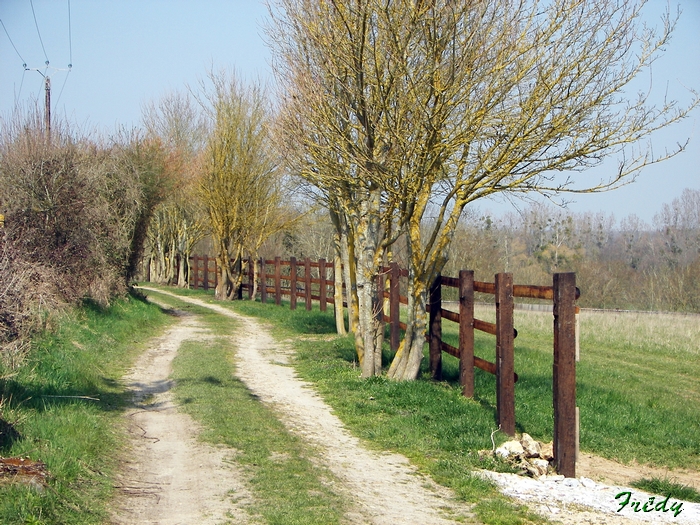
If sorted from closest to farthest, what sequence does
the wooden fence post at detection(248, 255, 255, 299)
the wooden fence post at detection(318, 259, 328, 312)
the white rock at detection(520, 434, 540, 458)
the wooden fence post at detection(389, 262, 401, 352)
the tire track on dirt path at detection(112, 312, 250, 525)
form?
the tire track on dirt path at detection(112, 312, 250, 525) < the white rock at detection(520, 434, 540, 458) < the wooden fence post at detection(389, 262, 401, 352) < the wooden fence post at detection(318, 259, 328, 312) < the wooden fence post at detection(248, 255, 255, 299)

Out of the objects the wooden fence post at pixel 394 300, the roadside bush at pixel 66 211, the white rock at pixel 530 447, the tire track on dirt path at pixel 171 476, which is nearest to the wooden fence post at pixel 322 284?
the roadside bush at pixel 66 211

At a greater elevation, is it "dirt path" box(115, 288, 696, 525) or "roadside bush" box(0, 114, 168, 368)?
"roadside bush" box(0, 114, 168, 368)

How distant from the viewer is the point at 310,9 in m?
A: 10.5

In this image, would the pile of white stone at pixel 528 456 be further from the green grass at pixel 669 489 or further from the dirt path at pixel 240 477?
the green grass at pixel 669 489

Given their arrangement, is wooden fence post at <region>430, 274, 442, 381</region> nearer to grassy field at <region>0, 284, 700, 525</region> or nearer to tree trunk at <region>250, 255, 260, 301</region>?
grassy field at <region>0, 284, 700, 525</region>

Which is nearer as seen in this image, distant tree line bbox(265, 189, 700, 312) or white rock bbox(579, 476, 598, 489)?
white rock bbox(579, 476, 598, 489)

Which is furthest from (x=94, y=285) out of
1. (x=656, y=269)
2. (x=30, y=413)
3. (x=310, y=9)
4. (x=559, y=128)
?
(x=656, y=269)

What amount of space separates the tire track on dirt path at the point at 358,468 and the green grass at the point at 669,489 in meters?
1.91

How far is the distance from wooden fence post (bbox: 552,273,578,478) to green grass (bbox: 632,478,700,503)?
0.62m

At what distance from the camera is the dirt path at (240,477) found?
16.1 feet

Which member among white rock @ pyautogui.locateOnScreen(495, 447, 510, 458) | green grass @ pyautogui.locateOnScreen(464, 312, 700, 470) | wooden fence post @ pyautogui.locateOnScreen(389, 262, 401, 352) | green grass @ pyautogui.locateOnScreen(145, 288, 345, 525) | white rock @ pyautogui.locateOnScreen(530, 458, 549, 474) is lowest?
green grass @ pyautogui.locateOnScreen(464, 312, 700, 470)

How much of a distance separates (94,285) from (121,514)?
12.4m

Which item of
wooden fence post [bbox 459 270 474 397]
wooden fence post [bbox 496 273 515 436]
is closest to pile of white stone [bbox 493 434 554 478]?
wooden fence post [bbox 496 273 515 436]

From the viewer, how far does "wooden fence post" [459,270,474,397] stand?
9297 mm
